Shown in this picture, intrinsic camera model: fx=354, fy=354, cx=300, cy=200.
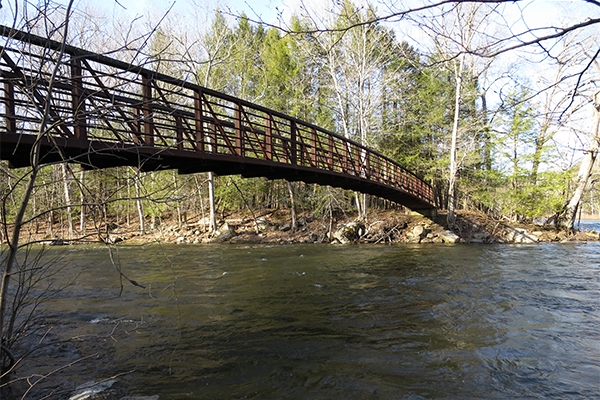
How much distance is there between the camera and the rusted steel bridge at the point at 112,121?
8.95ft

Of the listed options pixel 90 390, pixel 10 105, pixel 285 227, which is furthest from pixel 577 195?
pixel 10 105

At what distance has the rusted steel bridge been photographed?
2.73 metres

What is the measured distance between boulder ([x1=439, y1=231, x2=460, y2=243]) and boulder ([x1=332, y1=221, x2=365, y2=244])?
3827mm

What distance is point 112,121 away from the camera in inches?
177

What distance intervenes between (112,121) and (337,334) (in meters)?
4.13

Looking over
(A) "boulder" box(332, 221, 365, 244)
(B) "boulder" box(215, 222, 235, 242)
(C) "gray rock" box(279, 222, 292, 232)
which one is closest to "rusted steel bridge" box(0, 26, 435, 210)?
(A) "boulder" box(332, 221, 365, 244)

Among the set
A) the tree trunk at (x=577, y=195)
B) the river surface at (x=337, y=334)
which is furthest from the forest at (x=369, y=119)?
the river surface at (x=337, y=334)

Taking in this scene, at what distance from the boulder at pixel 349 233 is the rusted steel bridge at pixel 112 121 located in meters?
3.68

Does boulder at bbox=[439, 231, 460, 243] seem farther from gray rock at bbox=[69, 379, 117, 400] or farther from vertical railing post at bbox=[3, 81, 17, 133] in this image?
vertical railing post at bbox=[3, 81, 17, 133]

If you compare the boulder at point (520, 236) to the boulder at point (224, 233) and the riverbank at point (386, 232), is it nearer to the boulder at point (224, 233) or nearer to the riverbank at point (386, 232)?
the riverbank at point (386, 232)

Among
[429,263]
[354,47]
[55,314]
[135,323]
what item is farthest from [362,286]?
[354,47]

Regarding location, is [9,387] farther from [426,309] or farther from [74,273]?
[74,273]

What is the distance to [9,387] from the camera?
3.61m

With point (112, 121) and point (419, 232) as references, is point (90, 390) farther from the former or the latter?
point (419, 232)
